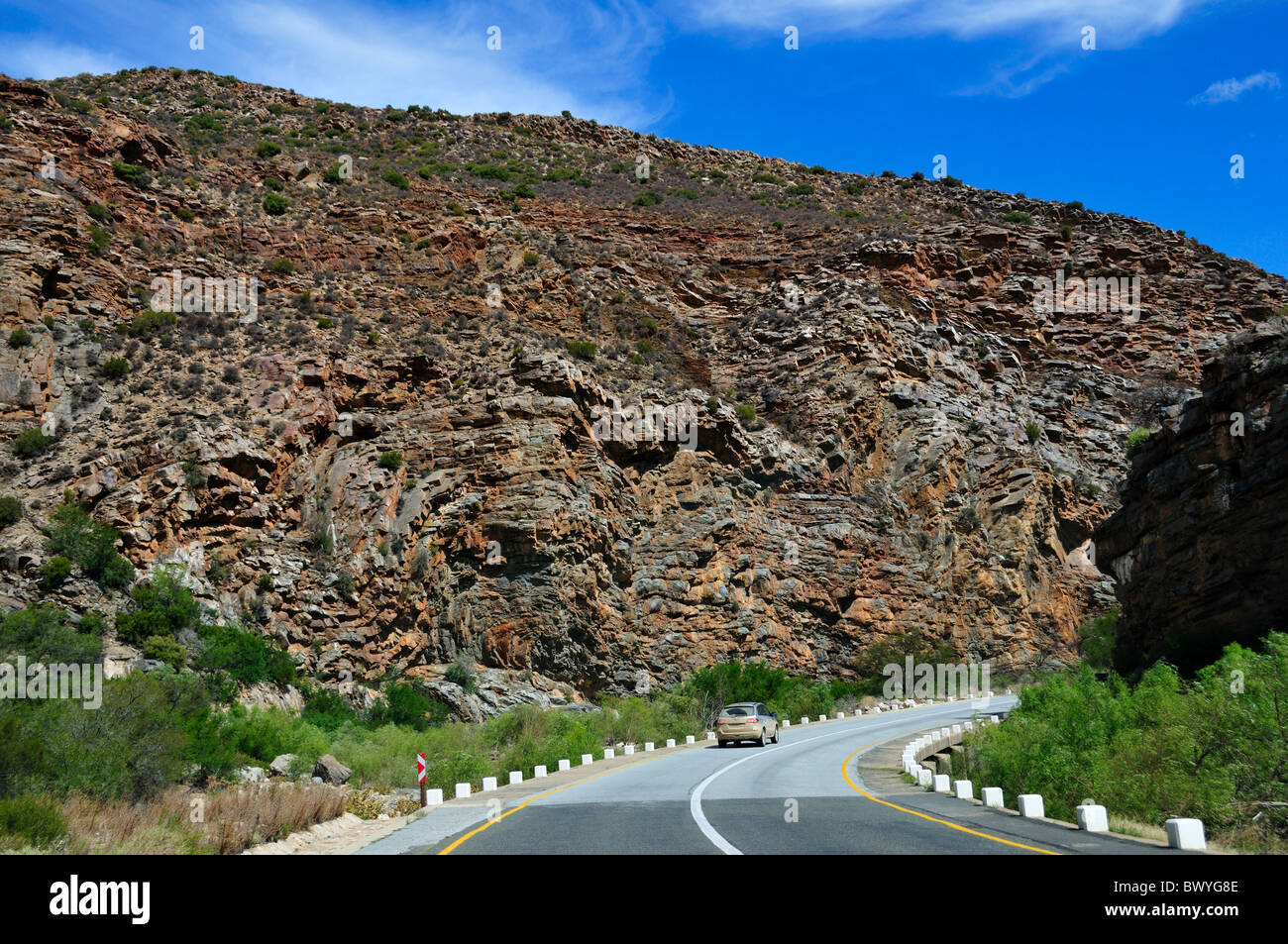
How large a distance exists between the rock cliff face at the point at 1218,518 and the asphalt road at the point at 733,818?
1176cm

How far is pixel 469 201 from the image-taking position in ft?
172

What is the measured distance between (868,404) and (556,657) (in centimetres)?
2428

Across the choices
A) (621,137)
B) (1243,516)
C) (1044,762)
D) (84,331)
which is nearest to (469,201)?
(84,331)

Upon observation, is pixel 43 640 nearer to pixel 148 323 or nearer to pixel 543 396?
pixel 148 323

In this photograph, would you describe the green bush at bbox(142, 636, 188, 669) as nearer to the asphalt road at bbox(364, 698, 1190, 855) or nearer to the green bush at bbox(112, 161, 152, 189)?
the asphalt road at bbox(364, 698, 1190, 855)

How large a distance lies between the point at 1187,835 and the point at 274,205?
48.7 meters

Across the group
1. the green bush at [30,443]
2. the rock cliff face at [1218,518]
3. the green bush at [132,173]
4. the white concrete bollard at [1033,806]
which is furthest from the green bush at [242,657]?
the rock cliff face at [1218,518]

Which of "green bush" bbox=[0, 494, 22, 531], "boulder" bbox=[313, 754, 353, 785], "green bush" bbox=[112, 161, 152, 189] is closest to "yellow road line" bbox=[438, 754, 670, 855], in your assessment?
"boulder" bbox=[313, 754, 353, 785]

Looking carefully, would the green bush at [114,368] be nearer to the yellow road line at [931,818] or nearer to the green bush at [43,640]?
the green bush at [43,640]

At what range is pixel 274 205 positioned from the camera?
45.1 meters

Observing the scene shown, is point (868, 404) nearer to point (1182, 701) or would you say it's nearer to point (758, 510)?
point (758, 510)

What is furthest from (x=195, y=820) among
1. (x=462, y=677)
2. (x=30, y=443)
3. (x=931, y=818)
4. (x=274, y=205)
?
(x=274, y=205)

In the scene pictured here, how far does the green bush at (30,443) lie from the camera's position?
2717 cm

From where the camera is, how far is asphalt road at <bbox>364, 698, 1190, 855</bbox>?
8.45 metres
